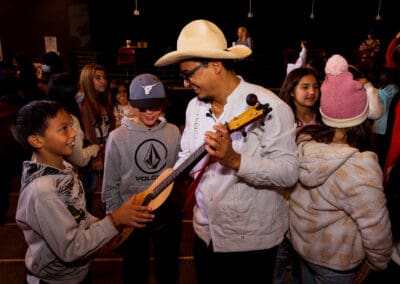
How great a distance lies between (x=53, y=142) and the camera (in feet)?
5.75

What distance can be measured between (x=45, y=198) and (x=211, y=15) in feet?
45.2

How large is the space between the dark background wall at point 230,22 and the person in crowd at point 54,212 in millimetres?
11462

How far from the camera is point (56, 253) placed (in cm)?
162

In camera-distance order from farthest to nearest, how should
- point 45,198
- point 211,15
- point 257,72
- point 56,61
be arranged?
point 211,15 → point 257,72 → point 56,61 → point 45,198

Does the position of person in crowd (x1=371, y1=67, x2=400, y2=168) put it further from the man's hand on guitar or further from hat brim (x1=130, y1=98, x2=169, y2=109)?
the man's hand on guitar

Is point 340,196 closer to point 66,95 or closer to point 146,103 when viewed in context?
point 146,103

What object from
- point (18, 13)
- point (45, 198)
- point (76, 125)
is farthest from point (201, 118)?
point (18, 13)

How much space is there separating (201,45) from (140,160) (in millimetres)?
1017

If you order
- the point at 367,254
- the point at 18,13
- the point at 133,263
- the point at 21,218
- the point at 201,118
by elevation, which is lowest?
the point at 133,263

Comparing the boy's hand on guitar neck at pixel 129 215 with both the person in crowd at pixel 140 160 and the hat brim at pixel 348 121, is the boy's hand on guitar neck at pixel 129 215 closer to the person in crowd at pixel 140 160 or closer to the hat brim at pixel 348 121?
the person in crowd at pixel 140 160

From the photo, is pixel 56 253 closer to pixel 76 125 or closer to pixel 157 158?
pixel 157 158

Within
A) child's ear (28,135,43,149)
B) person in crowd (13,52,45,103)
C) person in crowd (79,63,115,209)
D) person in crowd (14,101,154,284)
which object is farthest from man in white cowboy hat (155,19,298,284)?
person in crowd (13,52,45,103)

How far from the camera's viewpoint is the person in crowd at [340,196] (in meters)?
1.67

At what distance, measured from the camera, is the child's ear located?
5.70 ft
